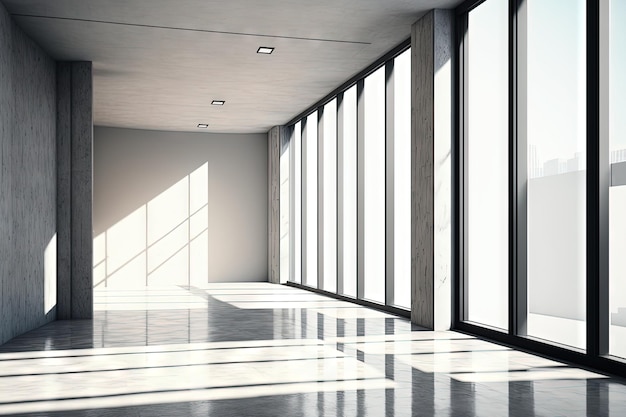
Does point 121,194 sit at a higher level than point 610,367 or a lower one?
higher

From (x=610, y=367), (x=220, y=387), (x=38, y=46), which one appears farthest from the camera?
(x=38, y=46)

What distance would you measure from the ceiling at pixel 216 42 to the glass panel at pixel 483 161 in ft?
1.97

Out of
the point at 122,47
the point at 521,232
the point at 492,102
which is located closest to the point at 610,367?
the point at 521,232

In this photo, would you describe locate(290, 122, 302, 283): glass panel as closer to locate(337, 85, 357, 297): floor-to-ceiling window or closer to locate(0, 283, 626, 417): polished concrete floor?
locate(337, 85, 357, 297): floor-to-ceiling window

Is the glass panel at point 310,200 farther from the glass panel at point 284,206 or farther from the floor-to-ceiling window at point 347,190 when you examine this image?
the floor-to-ceiling window at point 347,190

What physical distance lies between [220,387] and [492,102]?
16.1ft

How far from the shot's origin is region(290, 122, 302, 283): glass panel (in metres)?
15.9

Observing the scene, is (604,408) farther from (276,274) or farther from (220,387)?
(276,274)

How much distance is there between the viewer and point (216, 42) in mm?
9359

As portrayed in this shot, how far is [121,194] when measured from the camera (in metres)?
16.8

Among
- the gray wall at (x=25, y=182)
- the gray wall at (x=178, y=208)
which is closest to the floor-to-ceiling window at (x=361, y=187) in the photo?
the gray wall at (x=178, y=208)

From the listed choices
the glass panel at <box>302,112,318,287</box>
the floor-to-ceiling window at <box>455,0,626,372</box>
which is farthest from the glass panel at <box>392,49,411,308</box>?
the glass panel at <box>302,112,318,287</box>

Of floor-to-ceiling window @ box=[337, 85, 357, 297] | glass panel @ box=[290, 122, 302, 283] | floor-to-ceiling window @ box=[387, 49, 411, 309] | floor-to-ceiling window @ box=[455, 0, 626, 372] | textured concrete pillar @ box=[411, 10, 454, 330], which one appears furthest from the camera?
glass panel @ box=[290, 122, 302, 283]

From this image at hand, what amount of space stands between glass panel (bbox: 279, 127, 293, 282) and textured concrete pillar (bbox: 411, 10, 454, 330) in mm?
8226
